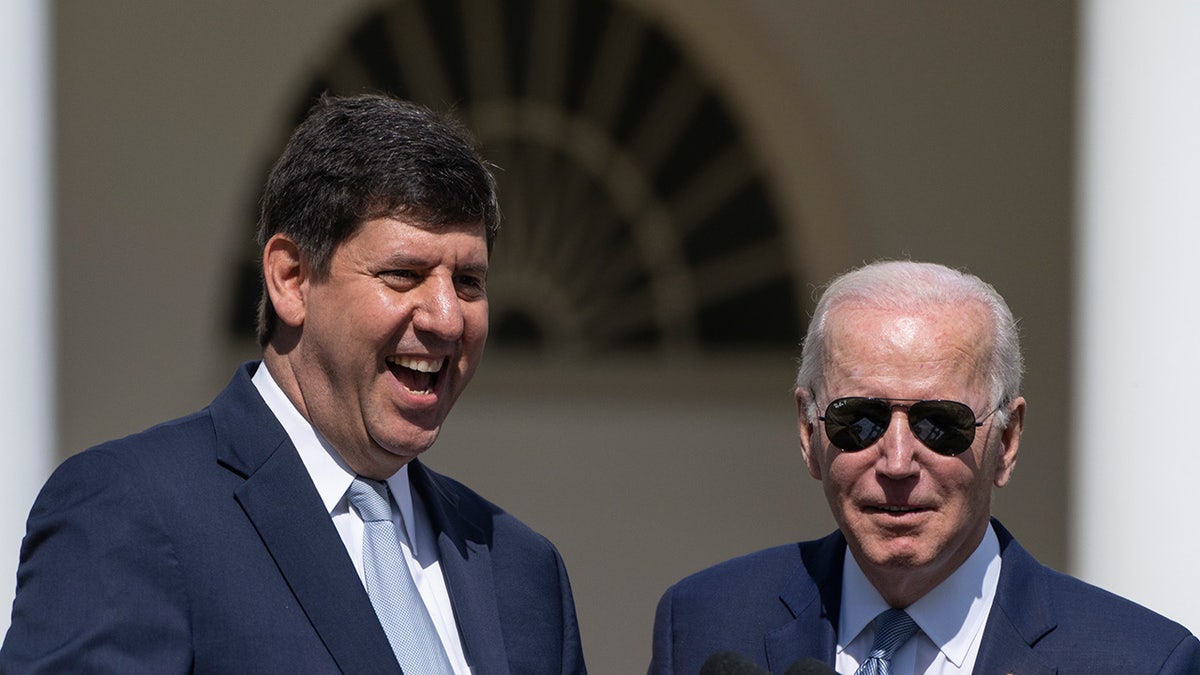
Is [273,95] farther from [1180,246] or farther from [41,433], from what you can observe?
[1180,246]

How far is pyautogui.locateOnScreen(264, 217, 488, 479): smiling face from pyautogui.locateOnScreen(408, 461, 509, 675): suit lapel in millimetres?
242

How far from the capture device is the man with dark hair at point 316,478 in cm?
261

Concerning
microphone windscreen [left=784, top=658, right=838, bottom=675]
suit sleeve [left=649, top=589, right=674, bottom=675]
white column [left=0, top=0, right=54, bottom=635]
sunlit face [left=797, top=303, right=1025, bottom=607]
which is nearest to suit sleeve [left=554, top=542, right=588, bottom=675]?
suit sleeve [left=649, top=589, right=674, bottom=675]

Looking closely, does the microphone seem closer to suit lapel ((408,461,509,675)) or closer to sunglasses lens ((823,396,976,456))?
sunglasses lens ((823,396,976,456))

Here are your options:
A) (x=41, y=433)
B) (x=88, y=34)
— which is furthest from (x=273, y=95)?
(x=41, y=433)

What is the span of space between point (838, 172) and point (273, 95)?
135 inches

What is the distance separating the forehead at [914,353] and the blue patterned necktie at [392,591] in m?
0.87

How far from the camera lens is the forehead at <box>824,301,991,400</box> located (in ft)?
9.28

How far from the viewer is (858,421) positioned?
9.33 ft

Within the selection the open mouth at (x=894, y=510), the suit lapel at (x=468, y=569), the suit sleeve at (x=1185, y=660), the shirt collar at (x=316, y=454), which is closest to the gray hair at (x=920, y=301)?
the open mouth at (x=894, y=510)

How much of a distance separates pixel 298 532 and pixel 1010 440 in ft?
4.40

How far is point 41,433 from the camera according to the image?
16.6ft

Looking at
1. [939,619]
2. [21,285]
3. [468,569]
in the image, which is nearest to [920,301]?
[939,619]

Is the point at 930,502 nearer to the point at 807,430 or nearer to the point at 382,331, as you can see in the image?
the point at 807,430
